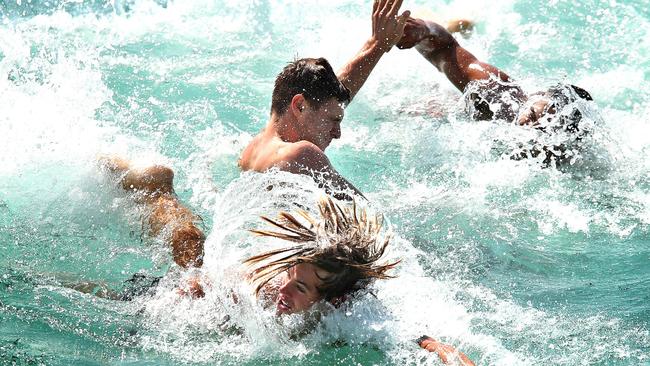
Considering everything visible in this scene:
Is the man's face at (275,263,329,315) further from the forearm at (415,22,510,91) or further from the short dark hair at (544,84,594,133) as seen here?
the forearm at (415,22,510,91)

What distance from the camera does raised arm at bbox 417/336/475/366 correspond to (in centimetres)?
348

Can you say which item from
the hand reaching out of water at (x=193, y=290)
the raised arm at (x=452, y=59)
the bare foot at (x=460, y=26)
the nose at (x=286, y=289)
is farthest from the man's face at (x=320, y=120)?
the bare foot at (x=460, y=26)

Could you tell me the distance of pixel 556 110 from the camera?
19.2 ft

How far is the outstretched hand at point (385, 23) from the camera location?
5223mm

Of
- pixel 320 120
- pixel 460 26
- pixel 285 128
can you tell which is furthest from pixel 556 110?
pixel 460 26

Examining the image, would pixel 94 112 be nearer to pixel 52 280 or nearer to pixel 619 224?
pixel 52 280

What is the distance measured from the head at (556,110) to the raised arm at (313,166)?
6.02 feet

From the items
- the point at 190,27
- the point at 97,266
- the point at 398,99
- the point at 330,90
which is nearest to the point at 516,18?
the point at 398,99

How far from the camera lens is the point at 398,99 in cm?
709

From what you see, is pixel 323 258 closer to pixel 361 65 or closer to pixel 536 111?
pixel 361 65

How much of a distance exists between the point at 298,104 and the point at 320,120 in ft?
0.46

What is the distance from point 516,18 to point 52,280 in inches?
224

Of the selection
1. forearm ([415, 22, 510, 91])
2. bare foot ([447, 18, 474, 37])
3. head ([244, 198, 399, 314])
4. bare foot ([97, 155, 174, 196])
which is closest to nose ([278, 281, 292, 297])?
head ([244, 198, 399, 314])

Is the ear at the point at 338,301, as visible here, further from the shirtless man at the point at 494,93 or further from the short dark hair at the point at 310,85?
the shirtless man at the point at 494,93
